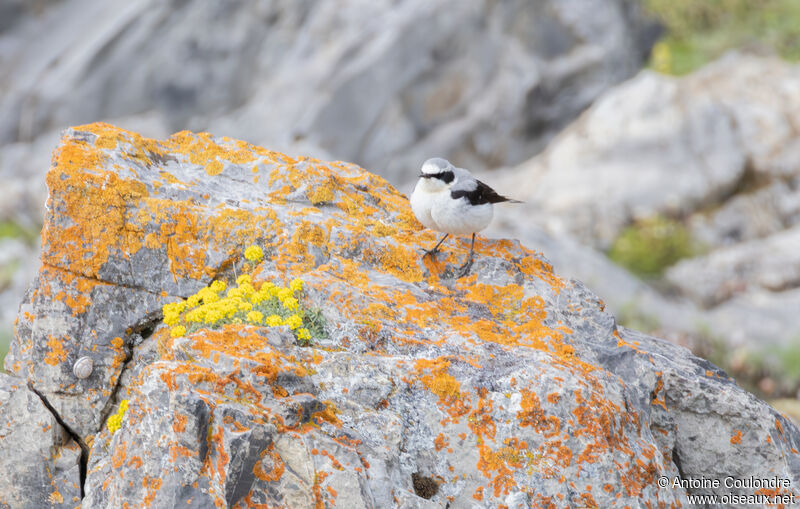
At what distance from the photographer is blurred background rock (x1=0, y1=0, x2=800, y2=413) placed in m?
18.1

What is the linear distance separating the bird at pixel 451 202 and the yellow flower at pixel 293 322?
1.62 metres

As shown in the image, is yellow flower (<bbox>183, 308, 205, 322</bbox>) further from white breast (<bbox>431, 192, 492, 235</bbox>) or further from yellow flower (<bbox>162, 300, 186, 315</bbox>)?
white breast (<bbox>431, 192, 492, 235</bbox>)

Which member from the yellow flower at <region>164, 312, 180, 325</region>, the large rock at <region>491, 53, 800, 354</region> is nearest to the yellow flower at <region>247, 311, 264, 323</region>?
the yellow flower at <region>164, 312, 180, 325</region>

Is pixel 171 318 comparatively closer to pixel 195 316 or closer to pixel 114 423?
pixel 195 316

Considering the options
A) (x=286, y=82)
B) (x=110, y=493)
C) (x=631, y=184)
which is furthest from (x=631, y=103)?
(x=110, y=493)

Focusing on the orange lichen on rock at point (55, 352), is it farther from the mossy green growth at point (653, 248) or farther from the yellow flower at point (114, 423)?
the mossy green growth at point (653, 248)

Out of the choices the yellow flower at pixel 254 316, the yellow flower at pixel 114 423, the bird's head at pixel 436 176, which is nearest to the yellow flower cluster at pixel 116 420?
the yellow flower at pixel 114 423

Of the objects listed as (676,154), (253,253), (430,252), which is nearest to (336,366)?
(253,253)

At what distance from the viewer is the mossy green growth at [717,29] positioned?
2064 centimetres

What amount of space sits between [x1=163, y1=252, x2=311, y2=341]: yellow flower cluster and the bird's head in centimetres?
170

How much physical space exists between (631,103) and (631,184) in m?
2.74

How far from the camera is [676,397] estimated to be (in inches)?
214

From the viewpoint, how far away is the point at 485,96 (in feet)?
71.1

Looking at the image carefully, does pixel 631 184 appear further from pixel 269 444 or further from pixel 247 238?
pixel 269 444
